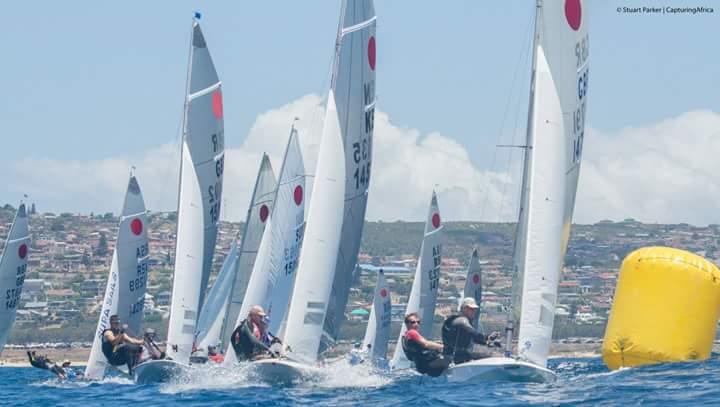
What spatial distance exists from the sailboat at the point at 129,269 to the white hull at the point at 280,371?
968cm

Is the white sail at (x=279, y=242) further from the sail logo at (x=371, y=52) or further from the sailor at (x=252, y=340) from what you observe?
the sailor at (x=252, y=340)

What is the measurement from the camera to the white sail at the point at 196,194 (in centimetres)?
2947

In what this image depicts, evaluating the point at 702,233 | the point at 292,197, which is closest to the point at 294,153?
the point at 292,197

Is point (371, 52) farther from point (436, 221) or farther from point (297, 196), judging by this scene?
point (436, 221)

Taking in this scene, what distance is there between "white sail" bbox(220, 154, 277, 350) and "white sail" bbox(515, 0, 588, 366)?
11885 mm

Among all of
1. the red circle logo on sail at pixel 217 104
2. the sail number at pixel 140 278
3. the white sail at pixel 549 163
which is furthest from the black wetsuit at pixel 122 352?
the white sail at pixel 549 163

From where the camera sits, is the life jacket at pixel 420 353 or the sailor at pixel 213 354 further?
the sailor at pixel 213 354

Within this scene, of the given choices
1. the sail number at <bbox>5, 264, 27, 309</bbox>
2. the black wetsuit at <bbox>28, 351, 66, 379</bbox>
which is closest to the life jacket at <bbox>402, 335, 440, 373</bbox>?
the black wetsuit at <bbox>28, 351, 66, 379</bbox>

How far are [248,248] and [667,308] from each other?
13.9 metres

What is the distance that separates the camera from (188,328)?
2944cm

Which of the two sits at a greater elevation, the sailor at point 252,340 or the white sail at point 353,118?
the white sail at point 353,118

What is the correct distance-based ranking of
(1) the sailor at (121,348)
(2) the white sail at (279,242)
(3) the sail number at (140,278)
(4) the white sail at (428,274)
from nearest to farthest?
(1) the sailor at (121,348) < (2) the white sail at (279,242) < (3) the sail number at (140,278) < (4) the white sail at (428,274)

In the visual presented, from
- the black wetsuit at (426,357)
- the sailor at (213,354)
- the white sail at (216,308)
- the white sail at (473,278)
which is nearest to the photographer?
the black wetsuit at (426,357)

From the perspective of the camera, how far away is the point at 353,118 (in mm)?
27000
